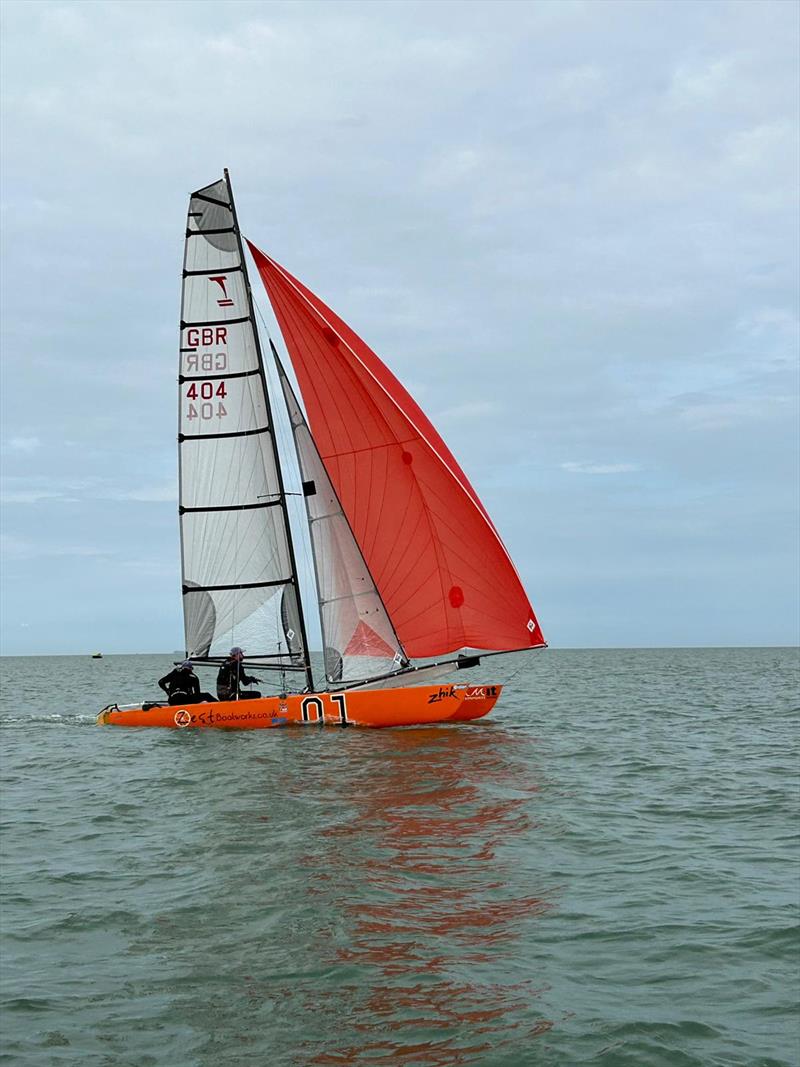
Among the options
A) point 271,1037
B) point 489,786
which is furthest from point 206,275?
point 271,1037

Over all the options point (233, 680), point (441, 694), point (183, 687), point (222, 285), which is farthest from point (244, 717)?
point (222, 285)

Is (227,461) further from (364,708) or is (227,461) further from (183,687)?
(364,708)

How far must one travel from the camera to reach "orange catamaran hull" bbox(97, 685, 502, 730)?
18.8 metres

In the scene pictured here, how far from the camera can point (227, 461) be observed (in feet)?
69.6

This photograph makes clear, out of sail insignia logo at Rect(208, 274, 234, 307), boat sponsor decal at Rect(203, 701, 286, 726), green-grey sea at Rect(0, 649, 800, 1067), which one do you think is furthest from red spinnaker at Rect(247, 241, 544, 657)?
green-grey sea at Rect(0, 649, 800, 1067)

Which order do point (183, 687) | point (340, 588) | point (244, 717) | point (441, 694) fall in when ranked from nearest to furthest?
point (441, 694) → point (244, 717) → point (340, 588) → point (183, 687)

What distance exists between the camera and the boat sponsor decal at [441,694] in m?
18.8

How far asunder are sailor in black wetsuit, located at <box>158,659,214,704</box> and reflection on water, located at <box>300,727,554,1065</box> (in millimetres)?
7483

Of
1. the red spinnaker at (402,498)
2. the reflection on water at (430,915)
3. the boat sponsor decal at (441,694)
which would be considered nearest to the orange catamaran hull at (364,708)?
the boat sponsor decal at (441,694)

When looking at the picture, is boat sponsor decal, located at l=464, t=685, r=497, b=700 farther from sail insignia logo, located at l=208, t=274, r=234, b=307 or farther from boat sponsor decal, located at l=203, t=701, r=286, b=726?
sail insignia logo, located at l=208, t=274, r=234, b=307

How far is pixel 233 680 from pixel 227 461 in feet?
14.5

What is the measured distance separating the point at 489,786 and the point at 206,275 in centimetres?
1281

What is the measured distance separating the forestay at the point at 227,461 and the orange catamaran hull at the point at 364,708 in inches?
74.1

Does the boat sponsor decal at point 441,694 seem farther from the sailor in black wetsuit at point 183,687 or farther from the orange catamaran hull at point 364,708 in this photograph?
the sailor in black wetsuit at point 183,687
